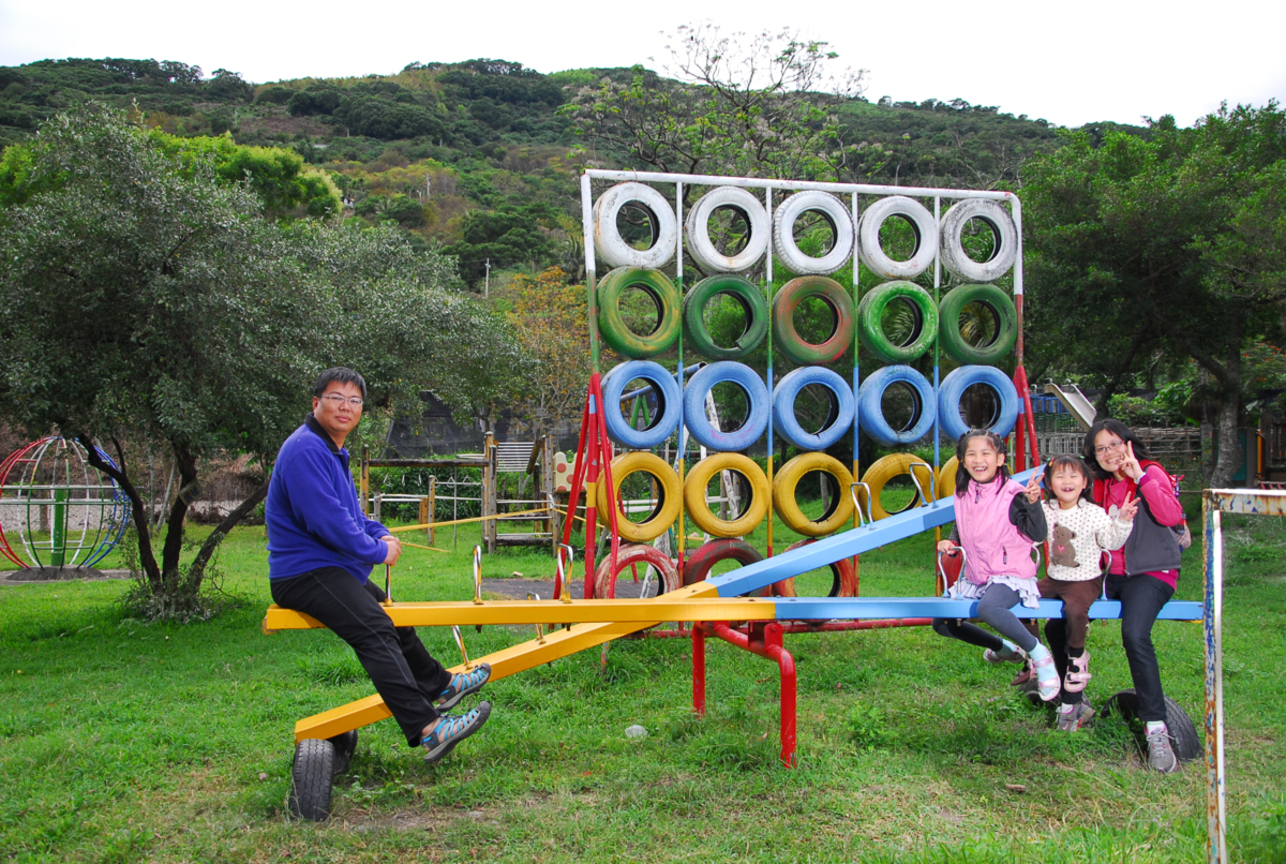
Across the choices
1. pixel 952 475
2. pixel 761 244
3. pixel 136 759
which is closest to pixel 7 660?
pixel 136 759

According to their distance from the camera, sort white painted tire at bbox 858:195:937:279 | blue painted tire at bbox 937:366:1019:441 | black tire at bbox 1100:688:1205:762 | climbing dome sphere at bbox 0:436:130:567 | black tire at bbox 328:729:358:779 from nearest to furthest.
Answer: black tire at bbox 328:729:358:779 < black tire at bbox 1100:688:1205:762 < white painted tire at bbox 858:195:937:279 < blue painted tire at bbox 937:366:1019:441 < climbing dome sphere at bbox 0:436:130:567

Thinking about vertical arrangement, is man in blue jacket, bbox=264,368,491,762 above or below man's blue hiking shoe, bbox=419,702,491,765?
above

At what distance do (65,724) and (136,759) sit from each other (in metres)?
1.12

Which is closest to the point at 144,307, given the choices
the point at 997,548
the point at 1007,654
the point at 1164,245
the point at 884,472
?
the point at 884,472

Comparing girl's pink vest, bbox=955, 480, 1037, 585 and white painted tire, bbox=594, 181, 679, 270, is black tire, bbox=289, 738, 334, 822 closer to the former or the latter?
girl's pink vest, bbox=955, 480, 1037, 585

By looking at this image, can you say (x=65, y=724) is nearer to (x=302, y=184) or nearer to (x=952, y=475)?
(x=952, y=475)

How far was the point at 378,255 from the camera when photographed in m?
13.1

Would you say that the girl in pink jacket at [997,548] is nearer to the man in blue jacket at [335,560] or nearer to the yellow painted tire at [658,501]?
the yellow painted tire at [658,501]

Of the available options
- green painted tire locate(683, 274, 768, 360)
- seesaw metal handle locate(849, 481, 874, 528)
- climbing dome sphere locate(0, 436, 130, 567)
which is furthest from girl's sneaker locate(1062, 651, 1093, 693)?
climbing dome sphere locate(0, 436, 130, 567)

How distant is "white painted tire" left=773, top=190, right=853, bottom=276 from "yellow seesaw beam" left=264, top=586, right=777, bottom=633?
Result: 126 inches

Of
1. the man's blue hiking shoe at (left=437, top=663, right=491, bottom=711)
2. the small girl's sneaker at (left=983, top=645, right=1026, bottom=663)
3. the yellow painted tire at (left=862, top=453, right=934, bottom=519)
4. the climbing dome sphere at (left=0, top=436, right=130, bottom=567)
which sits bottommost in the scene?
the climbing dome sphere at (left=0, top=436, right=130, bottom=567)

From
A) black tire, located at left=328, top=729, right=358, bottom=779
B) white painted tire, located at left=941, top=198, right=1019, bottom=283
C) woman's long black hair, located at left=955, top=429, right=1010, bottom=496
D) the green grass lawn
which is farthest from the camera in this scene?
white painted tire, located at left=941, top=198, right=1019, bottom=283

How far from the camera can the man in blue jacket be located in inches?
137

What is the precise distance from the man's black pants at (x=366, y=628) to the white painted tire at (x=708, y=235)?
3.68 m
